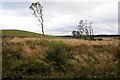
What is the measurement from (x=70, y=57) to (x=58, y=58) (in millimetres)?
1280

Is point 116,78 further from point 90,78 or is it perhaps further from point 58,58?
point 58,58

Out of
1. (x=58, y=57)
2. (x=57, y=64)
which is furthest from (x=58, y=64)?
(x=58, y=57)

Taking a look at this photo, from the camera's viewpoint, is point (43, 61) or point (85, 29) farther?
point (85, 29)

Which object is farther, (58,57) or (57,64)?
(58,57)

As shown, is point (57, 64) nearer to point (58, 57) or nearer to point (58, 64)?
point (58, 64)

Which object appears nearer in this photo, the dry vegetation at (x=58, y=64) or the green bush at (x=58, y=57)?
the dry vegetation at (x=58, y=64)

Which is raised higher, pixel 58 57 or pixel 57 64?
pixel 58 57

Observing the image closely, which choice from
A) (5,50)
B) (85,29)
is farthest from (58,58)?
(85,29)

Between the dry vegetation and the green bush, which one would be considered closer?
the dry vegetation

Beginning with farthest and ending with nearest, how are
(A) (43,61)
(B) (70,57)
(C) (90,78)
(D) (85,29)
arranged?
(D) (85,29), (B) (70,57), (A) (43,61), (C) (90,78)

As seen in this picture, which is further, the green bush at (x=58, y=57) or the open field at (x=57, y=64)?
the green bush at (x=58, y=57)

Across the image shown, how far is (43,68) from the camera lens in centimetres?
1365

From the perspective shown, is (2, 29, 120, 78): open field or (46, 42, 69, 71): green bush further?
(46, 42, 69, 71): green bush

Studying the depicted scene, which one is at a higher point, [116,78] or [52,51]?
[52,51]
